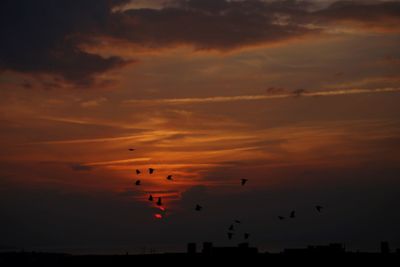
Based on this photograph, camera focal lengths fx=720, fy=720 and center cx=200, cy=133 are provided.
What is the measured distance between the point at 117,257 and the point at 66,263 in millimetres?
6280

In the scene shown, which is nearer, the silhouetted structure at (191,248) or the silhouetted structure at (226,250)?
the silhouetted structure at (226,250)

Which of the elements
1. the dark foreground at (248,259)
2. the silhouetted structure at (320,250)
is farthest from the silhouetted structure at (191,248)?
the silhouetted structure at (320,250)

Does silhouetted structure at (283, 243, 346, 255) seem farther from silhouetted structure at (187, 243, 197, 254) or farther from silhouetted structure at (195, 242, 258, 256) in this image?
→ silhouetted structure at (187, 243, 197, 254)

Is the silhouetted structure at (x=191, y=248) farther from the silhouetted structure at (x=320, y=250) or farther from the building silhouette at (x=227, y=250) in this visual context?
the silhouetted structure at (x=320, y=250)

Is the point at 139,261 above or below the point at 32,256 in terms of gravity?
below

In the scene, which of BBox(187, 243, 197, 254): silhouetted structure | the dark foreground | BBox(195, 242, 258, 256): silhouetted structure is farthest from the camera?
BBox(187, 243, 197, 254): silhouetted structure

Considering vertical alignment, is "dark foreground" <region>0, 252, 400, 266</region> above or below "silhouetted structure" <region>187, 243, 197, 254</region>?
below

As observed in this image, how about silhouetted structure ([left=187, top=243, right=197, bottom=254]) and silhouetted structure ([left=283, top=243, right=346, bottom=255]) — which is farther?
silhouetted structure ([left=187, top=243, right=197, bottom=254])

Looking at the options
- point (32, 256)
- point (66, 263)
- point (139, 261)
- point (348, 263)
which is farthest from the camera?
point (32, 256)

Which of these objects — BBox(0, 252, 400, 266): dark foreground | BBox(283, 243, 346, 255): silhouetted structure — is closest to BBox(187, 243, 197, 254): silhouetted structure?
BBox(0, 252, 400, 266): dark foreground

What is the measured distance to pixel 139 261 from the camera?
60375 millimetres

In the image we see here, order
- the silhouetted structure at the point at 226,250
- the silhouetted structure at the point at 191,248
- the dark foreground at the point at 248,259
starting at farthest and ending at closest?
the silhouetted structure at the point at 191,248
the silhouetted structure at the point at 226,250
the dark foreground at the point at 248,259

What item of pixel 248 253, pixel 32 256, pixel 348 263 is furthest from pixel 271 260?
pixel 32 256

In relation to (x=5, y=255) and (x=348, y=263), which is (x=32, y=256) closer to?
(x=5, y=255)
